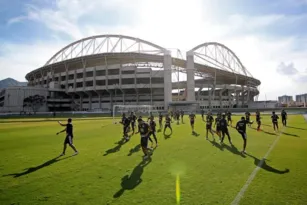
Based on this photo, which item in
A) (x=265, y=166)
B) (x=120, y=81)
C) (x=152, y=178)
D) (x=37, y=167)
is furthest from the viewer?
(x=120, y=81)

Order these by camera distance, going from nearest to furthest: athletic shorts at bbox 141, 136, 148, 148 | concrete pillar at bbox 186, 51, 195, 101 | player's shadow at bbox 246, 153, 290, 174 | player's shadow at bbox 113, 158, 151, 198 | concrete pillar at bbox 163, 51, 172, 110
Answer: player's shadow at bbox 113, 158, 151, 198 < player's shadow at bbox 246, 153, 290, 174 < athletic shorts at bbox 141, 136, 148, 148 < concrete pillar at bbox 163, 51, 172, 110 < concrete pillar at bbox 186, 51, 195, 101

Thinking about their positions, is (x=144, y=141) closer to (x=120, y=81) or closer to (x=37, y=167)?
(x=37, y=167)

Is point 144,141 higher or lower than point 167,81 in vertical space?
lower

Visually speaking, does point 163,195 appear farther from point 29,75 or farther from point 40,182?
point 29,75

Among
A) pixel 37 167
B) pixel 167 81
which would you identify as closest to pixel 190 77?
pixel 167 81

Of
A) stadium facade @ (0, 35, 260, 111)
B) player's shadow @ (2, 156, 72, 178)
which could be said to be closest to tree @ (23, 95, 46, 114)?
stadium facade @ (0, 35, 260, 111)

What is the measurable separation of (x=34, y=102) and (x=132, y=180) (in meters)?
88.5

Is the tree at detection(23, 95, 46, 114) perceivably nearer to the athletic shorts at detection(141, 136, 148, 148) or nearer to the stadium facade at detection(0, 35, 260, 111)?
the stadium facade at detection(0, 35, 260, 111)

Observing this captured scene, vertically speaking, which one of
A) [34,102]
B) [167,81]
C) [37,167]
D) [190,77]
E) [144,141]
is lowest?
[37,167]

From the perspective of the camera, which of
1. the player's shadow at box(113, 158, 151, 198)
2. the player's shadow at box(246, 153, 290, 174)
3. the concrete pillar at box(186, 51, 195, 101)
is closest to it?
the player's shadow at box(113, 158, 151, 198)

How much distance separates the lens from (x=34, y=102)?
8269 centimetres

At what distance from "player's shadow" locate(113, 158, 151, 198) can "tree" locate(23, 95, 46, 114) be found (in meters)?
86.2

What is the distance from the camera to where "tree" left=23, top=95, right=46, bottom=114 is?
8188 centimetres

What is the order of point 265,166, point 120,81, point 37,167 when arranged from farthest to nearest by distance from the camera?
point 120,81, point 37,167, point 265,166
